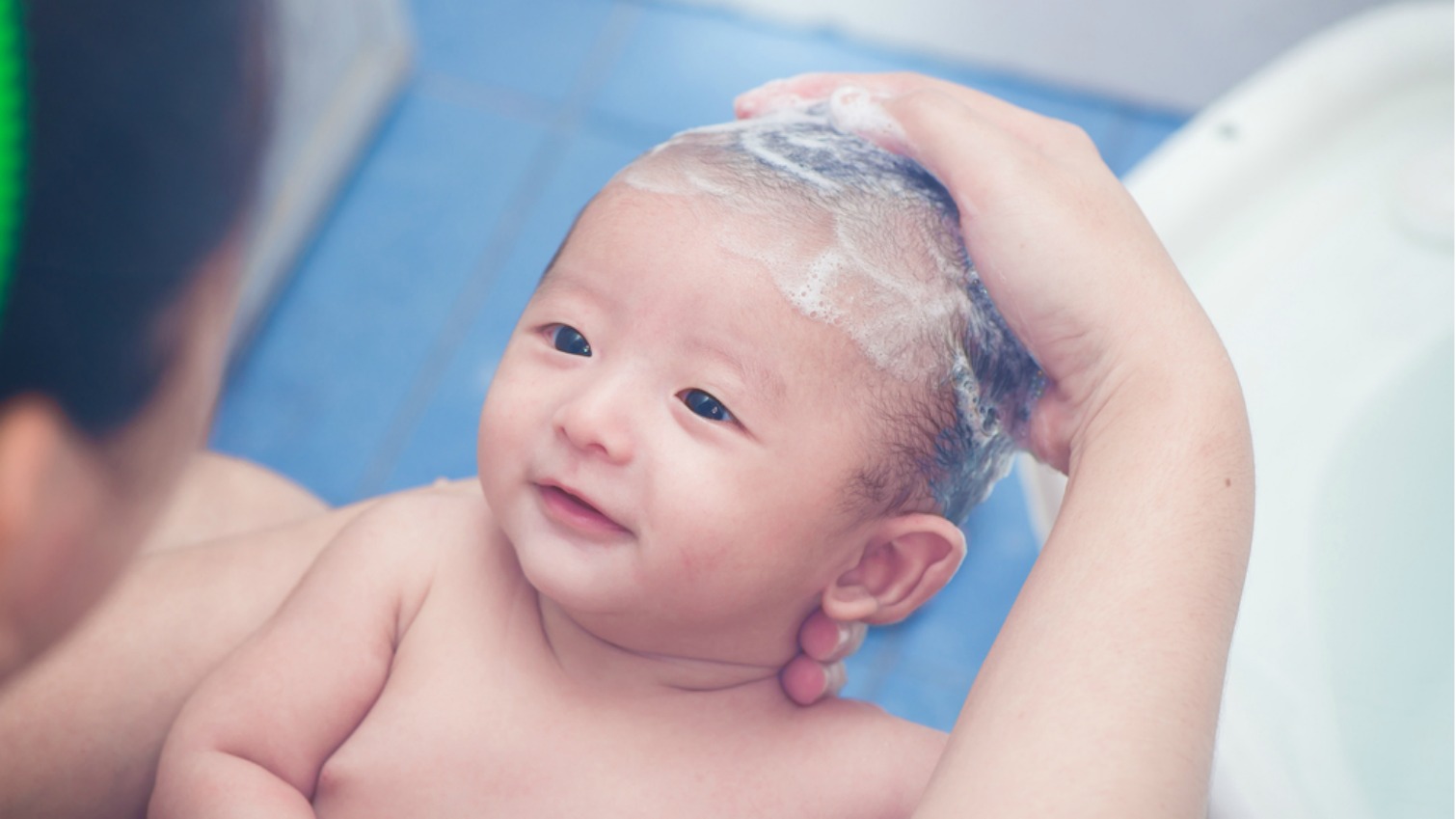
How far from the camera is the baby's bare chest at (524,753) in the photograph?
0.82 m

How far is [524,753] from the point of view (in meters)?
0.85

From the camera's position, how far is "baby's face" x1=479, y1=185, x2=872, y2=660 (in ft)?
2.52

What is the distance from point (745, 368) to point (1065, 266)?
0.74 feet

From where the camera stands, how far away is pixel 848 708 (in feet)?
2.95

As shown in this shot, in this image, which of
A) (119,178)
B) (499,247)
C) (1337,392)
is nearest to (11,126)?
(119,178)

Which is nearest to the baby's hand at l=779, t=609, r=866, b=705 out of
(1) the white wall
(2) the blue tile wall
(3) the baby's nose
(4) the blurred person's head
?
Result: (3) the baby's nose

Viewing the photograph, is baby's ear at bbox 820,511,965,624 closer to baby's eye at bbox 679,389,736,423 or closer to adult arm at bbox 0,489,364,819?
baby's eye at bbox 679,389,736,423

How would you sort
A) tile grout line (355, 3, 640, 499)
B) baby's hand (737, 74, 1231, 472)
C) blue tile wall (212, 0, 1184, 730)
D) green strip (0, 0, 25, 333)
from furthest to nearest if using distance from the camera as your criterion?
tile grout line (355, 3, 640, 499)
blue tile wall (212, 0, 1184, 730)
baby's hand (737, 74, 1231, 472)
green strip (0, 0, 25, 333)

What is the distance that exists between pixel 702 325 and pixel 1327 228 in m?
0.77

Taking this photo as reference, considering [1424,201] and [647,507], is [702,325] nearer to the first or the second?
[647,507]

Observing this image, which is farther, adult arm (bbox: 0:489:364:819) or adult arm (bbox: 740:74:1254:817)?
adult arm (bbox: 0:489:364:819)

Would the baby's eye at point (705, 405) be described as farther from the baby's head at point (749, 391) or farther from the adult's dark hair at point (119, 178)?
the adult's dark hair at point (119, 178)

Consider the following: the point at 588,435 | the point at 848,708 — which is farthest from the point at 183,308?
the point at 848,708

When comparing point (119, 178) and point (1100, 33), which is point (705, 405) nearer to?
point (119, 178)
